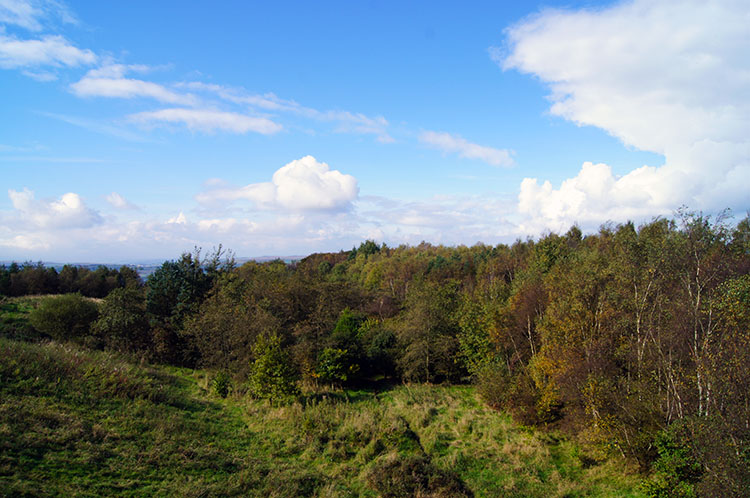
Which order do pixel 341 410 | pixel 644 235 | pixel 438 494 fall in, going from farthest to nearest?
pixel 341 410, pixel 644 235, pixel 438 494

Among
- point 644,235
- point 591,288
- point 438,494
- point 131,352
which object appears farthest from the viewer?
point 131,352

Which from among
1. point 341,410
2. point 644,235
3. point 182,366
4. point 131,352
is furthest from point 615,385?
point 131,352

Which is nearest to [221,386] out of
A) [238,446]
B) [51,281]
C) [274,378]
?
[274,378]

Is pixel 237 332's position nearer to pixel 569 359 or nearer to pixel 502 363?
pixel 502 363

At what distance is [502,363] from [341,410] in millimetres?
11967

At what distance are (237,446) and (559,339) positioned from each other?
16938 millimetres

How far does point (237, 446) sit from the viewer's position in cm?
1549

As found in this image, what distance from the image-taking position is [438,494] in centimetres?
1259

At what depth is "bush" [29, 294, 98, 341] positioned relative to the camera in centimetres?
2623

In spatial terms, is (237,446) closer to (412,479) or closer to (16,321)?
(412,479)

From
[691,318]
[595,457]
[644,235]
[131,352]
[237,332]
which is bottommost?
[595,457]

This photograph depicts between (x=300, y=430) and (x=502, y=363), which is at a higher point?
(x=502, y=363)

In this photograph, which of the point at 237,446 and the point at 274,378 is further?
the point at 274,378

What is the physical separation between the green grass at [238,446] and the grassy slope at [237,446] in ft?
0.19
